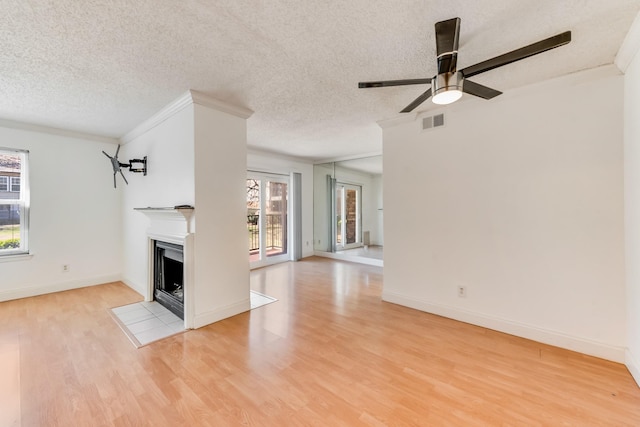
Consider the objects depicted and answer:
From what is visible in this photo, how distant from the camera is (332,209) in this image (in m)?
6.83

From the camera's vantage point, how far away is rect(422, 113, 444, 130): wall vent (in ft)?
10.1

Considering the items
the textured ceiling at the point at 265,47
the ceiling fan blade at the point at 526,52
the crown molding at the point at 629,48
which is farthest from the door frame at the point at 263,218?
the crown molding at the point at 629,48

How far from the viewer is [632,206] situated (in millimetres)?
1979

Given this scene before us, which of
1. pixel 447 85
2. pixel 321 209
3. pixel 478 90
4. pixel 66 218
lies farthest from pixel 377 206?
pixel 66 218

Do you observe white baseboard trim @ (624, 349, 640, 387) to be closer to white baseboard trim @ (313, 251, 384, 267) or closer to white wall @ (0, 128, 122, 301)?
white baseboard trim @ (313, 251, 384, 267)

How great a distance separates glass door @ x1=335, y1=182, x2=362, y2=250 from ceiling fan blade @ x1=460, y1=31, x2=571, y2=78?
5.26 m

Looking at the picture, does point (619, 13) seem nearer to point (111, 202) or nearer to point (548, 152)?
point (548, 152)

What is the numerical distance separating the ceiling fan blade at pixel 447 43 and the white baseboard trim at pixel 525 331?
2.50 metres

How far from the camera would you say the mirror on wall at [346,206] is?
679 cm

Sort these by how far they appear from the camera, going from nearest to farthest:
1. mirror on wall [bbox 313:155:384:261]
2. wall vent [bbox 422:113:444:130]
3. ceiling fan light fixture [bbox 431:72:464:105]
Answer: ceiling fan light fixture [bbox 431:72:464:105] < wall vent [bbox 422:113:444:130] < mirror on wall [bbox 313:155:384:261]

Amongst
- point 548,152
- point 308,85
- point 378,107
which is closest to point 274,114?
point 308,85

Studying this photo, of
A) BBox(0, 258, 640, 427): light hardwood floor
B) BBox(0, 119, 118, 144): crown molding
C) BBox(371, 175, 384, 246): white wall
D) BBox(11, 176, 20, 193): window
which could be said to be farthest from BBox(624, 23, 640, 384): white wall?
BBox(11, 176, 20, 193): window

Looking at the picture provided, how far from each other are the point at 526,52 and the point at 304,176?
5385 mm

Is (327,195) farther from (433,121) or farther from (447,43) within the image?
(447,43)
